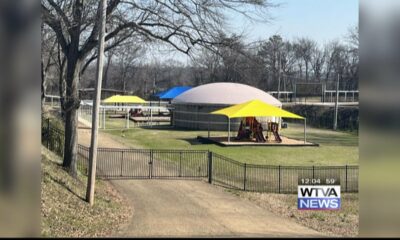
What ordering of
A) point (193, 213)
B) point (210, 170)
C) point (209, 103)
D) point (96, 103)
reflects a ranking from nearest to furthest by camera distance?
point (193, 213) → point (96, 103) → point (210, 170) → point (209, 103)

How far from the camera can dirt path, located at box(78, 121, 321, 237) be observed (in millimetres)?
11023

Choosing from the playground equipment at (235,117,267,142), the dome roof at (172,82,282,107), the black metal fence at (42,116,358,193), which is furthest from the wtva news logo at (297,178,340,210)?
the dome roof at (172,82,282,107)

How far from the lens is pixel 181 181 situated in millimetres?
18609

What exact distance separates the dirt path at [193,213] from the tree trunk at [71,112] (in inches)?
70.6

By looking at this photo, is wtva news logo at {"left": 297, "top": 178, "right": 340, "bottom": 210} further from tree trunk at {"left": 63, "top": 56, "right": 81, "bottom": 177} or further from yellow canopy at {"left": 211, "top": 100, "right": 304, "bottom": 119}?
yellow canopy at {"left": 211, "top": 100, "right": 304, "bottom": 119}

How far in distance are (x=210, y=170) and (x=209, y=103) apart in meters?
26.1

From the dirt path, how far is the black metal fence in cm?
118

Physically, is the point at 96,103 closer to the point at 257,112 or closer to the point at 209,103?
the point at 257,112

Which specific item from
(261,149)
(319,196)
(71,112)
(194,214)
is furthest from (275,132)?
(319,196)

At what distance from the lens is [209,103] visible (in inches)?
1754

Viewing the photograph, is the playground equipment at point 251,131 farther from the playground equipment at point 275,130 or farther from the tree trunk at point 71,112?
the tree trunk at point 71,112

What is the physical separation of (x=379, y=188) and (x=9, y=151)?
247cm

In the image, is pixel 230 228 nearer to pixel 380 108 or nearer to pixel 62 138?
pixel 380 108

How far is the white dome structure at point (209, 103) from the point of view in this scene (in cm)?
4428
